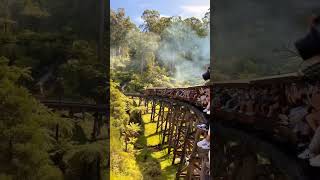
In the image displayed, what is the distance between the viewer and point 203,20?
4.67 meters

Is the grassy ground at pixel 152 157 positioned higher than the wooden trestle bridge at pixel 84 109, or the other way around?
the wooden trestle bridge at pixel 84 109

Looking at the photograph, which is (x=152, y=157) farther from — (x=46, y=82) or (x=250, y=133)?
(x=250, y=133)

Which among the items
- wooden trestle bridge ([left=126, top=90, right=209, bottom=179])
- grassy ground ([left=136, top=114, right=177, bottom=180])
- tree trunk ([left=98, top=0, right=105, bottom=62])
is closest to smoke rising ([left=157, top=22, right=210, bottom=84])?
wooden trestle bridge ([left=126, top=90, right=209, bottom=179])

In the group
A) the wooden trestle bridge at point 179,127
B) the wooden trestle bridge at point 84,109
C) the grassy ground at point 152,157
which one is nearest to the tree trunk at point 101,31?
the wooden trestle bridge at point 84,109

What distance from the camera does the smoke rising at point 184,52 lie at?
4.75 meters

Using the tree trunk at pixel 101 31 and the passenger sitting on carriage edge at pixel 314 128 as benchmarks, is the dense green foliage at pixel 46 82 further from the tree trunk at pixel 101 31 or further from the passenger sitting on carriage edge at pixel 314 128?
the passenger sitting on carriage edge at pixel 314 128

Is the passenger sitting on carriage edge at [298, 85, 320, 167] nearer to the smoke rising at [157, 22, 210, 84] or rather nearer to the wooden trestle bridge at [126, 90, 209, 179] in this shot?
the wooden trestle bridge at [126, 90, 209, 179]

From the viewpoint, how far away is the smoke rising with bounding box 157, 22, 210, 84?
15.6 feet

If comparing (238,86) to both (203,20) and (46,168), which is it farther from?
(46,168)

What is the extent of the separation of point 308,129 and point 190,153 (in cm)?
250

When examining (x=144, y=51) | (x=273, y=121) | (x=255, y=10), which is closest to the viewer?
(x=273, y=121)

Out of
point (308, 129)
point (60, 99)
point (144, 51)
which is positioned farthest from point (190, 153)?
point (308, 129)

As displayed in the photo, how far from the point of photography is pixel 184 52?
5141mm

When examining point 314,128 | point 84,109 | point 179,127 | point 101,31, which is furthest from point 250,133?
point 179,127
